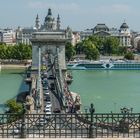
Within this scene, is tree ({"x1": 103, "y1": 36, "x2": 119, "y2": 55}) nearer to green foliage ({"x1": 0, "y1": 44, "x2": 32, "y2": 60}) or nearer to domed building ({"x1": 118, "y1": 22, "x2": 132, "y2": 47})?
green foliage ({"x1": 0, "y1": 44, "x2": 32, "y2": 60})

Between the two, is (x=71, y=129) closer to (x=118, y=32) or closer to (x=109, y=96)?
(x=109, y=96)

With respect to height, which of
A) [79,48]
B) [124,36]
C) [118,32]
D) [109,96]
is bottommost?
[109,96]

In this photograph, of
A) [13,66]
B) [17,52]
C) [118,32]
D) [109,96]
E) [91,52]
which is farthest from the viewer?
[118,32]

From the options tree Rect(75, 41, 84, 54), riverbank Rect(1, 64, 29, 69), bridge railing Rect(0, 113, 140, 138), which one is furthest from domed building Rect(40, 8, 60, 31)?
bridge railing Rect(0, 113, 140, 138)

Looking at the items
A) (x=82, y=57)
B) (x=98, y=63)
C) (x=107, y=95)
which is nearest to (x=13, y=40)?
(x=82, y=57)

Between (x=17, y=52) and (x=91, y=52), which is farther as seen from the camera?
(x=91, y=52)

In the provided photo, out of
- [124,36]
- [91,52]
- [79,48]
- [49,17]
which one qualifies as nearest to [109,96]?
[49,17]

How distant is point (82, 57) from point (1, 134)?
249ft

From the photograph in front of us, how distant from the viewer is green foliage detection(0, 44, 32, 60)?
250ft

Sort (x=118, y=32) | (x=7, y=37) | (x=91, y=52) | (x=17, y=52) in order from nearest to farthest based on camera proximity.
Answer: (x=17, y=52) → (x=91, y=52) → (x=7, y=37) → (x=118, y=32)

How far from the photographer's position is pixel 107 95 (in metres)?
38.2

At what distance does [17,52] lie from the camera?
253 feet

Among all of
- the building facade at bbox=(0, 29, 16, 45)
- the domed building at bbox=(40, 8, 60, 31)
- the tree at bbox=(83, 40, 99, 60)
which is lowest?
the tree at bbox=(83, 40, 99, 60)

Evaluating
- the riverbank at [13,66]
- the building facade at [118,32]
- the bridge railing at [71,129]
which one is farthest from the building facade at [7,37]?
the bridge railing at [71,129]
